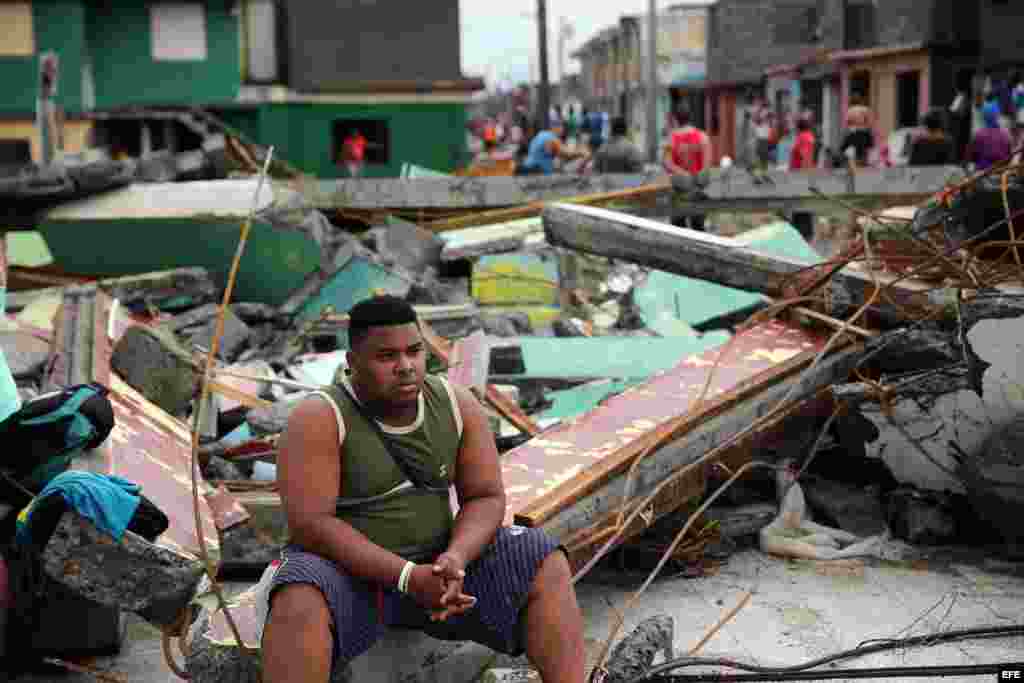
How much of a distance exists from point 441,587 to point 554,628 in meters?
0.35

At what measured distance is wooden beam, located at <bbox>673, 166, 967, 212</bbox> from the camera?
14.0m

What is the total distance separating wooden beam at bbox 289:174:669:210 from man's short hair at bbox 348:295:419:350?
1047cm

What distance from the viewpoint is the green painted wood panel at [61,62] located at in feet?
101

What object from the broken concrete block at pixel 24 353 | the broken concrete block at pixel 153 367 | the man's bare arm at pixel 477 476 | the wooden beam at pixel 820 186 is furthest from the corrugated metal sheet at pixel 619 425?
the wooden beam at pixel 820 186

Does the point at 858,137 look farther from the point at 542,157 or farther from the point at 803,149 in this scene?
the point at 542,157

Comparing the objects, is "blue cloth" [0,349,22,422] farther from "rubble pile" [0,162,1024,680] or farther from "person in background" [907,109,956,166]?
"person in background" [907,109,956,166]

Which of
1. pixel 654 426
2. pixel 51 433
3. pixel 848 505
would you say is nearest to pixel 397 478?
pixel 51 433

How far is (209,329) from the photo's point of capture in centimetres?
1042

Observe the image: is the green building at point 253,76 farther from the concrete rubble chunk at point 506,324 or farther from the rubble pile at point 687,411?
the rubble pile at point 687,411

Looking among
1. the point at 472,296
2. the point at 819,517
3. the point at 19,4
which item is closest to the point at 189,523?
the point at 819,517

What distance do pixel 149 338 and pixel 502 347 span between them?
2.34m

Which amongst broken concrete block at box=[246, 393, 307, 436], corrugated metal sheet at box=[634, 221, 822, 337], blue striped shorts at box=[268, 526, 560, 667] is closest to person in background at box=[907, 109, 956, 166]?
corrugated metal sheet at box=[634, 221, 822, 337]

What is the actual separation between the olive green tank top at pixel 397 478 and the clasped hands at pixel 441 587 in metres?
0.22

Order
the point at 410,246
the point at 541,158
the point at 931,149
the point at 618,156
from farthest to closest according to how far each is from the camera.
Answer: the point at 541,158 < the point at 618,156 < the point at 931,149 < the point at 410,246
